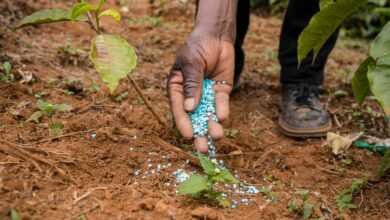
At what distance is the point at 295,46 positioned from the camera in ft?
7.80

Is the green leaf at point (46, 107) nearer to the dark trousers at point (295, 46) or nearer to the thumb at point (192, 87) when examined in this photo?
the thumb at point (192, 87)

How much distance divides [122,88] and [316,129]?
0.92 meters

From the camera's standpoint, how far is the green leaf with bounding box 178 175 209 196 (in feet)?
4.62

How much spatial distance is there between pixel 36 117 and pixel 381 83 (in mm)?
1199

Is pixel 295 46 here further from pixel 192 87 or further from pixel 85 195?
pixel 85 195

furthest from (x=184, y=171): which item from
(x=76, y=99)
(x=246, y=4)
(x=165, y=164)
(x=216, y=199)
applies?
(x=246, y=4)

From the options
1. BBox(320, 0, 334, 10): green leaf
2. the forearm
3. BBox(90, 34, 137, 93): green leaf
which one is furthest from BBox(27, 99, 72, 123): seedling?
BBox(320, 0, 334, 10): green leaf

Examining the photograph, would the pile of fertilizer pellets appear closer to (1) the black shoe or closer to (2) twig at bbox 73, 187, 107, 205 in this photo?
(2) twig at bbox 73, 187, 107, 205

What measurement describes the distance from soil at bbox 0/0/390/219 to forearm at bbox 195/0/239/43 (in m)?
0.41

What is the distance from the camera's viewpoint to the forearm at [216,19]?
1909mm

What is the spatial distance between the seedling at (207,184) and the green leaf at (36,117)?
66 cm

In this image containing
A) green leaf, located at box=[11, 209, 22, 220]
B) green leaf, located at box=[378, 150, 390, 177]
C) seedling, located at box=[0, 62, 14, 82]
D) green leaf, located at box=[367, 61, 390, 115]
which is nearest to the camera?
green leaf, located at box=[11, 209, 22, 220]

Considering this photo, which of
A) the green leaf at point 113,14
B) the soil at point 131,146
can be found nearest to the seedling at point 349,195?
the soil at point 131,146

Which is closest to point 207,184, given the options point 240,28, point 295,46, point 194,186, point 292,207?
point 194,186
